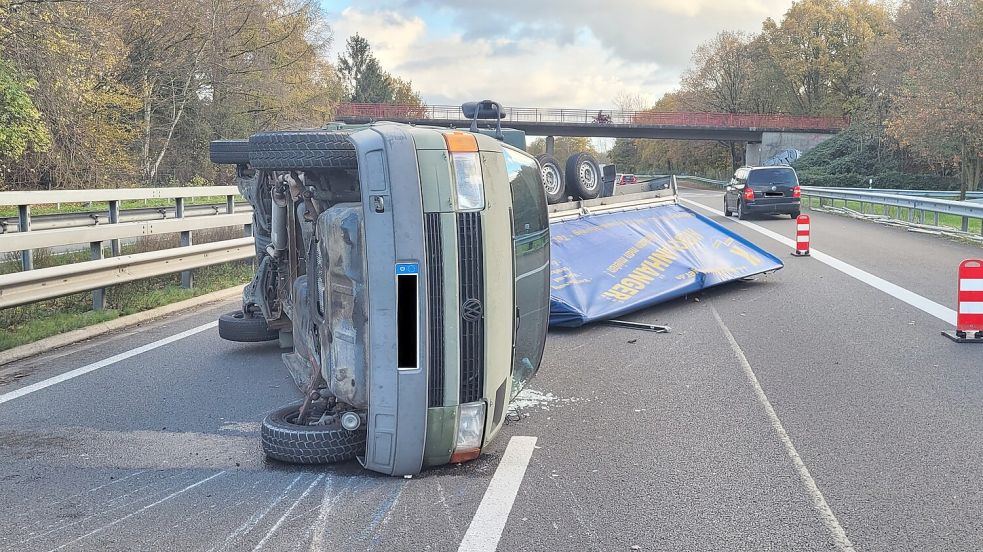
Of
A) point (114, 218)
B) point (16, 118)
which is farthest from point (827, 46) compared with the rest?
point (114, 218)

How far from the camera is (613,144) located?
135 meters

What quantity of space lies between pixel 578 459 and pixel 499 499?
80cm

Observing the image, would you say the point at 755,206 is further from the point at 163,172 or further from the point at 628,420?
the point at 163,172

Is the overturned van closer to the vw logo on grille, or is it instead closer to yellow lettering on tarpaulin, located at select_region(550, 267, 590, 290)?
Result: the vw logo on grille

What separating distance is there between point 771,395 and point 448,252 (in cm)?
331

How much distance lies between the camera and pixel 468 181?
172 inches

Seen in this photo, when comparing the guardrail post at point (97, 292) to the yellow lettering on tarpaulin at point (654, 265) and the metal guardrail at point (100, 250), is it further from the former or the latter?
the yellow lettering on tarpaulin at point (654, 265)

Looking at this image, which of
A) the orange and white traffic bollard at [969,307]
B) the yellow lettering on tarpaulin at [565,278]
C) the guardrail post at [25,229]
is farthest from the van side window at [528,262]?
the guardrail post at [25,229]

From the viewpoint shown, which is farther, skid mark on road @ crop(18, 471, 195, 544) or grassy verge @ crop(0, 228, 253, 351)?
grassy verge @ crop(0, 228, 253, 351)

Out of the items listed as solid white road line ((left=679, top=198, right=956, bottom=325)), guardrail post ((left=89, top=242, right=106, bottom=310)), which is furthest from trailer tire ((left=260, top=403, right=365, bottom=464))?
solid white road line ((left=679, top=198, right=956, bottom=325))

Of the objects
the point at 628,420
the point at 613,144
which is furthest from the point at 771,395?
the point at 613,144

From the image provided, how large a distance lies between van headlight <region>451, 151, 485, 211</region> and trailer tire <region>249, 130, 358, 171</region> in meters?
0.57

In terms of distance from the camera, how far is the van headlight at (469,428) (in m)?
4.46

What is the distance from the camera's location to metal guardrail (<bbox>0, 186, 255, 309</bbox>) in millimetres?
8086
